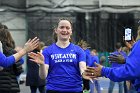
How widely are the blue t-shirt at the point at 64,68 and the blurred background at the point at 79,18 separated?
20.9m

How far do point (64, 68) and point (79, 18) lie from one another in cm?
2186

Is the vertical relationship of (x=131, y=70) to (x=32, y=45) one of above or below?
below

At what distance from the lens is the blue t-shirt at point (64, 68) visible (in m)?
6.22

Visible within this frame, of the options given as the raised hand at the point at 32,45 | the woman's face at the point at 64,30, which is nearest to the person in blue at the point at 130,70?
the raised hand at the point at 32,45

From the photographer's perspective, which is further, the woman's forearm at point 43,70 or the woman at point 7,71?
the woman at point 7,71

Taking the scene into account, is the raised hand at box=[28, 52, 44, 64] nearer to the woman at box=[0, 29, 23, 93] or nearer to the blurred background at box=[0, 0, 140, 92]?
the woman at box=[0, 29, 23, 93]

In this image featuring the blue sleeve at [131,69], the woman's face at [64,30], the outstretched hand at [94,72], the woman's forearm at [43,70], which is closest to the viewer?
the blue sleeve at [131,69]

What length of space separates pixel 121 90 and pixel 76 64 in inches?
283

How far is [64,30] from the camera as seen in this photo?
6.23 meters

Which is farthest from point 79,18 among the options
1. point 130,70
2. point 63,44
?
point 130,70

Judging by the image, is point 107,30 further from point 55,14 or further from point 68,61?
point 68,61

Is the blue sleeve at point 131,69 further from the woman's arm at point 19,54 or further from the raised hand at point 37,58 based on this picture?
the raised hand at point 37,58

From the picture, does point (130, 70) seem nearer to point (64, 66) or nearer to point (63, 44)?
point (64, 66)

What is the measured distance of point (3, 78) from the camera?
614 cm
